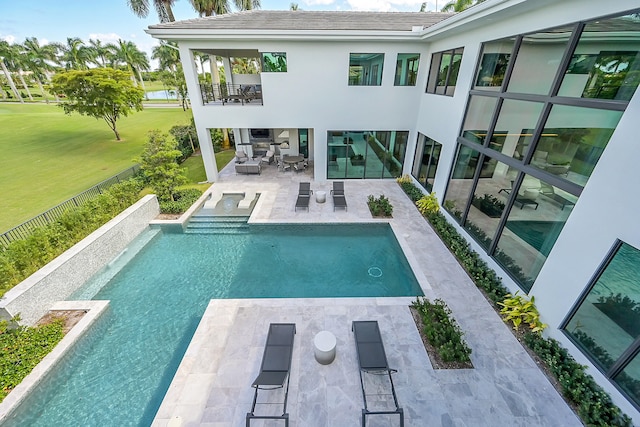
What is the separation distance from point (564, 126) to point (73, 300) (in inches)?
534

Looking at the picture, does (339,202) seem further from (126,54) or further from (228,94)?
(126,54)

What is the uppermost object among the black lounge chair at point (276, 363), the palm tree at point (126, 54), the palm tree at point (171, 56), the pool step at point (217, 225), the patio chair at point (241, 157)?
the palm tree at point (126, 54)

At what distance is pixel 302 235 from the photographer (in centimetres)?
1081

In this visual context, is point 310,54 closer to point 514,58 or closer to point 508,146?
point 514,58

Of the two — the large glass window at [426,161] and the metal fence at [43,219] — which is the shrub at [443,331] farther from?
the metal fence at [43,219]

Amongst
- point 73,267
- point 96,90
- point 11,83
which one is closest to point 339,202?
point 73,267

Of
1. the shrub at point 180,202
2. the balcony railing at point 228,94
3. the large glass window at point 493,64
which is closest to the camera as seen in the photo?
the large glass window at point 493,64

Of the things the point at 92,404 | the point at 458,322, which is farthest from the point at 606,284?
the point at 92,404

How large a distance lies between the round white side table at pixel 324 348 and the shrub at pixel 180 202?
9338 millimetres

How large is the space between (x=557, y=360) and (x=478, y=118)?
7.28 metres

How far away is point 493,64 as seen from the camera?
27.3 feet

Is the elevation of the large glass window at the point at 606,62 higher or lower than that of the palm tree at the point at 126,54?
lower

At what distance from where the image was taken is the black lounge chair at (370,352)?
16.8 ft

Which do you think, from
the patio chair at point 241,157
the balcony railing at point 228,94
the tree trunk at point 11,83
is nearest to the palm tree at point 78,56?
the tree trunk at point 11,83
